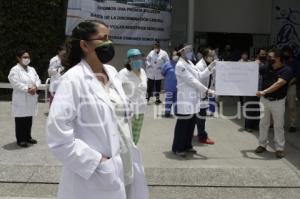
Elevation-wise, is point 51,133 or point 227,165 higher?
point 51,133

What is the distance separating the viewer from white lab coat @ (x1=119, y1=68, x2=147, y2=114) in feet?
20.5

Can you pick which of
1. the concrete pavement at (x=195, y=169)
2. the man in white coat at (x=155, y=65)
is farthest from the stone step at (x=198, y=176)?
the man in white coat at (x=155, y=65)

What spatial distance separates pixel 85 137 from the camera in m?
2.99

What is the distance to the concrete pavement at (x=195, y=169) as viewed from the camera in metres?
5.86

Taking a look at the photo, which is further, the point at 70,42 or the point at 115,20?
the point at 115,20

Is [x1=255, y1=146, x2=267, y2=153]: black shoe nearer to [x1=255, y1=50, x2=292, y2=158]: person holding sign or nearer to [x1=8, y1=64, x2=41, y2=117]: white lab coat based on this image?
[x1=255, y1=50, x2=292, y2=158]: person holding sign

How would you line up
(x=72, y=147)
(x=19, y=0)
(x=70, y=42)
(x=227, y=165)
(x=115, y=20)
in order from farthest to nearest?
(x=115, y=20) → (x=19, y=0) → (x=227, y=165) → (x=70, y=42) → (x=72, y=147)

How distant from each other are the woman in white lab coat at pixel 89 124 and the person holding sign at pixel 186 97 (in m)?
4.14

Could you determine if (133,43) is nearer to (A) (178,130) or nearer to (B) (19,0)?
(B) (19,0)

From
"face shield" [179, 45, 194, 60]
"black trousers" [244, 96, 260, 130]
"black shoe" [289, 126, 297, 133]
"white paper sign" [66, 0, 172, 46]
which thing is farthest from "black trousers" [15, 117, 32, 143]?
"white paper sign" [66, 0, 172, 46]

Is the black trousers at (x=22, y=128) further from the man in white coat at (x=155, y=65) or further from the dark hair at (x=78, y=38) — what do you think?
the man in white coat at (x=155, y=65)

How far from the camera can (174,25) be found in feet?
55.2

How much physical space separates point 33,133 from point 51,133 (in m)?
6.45

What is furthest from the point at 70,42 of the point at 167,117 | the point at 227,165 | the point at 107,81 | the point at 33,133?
the point at 167,117
